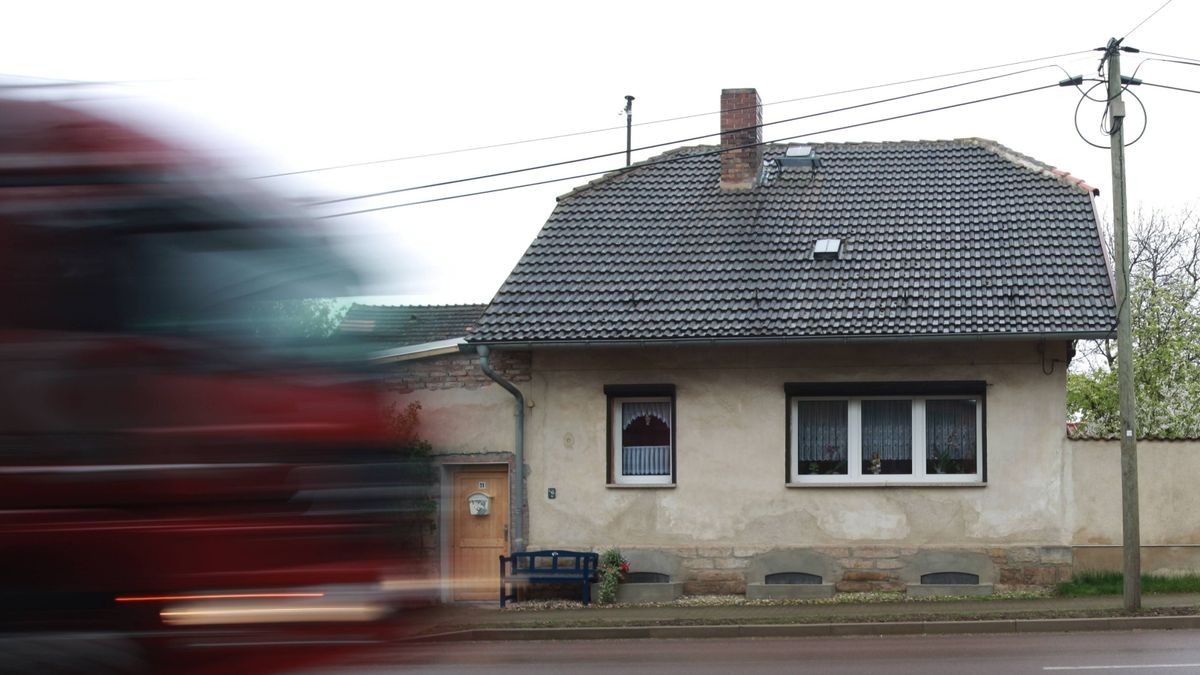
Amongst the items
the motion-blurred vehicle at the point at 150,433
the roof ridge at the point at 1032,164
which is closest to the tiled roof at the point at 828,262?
the roof ridge at the point at 1032,164

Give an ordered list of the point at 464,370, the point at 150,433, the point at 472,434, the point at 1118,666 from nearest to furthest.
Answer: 1. the point at 150,433
2. the point at 1118,666
3. the point at 472,434
4. the point at 464,370

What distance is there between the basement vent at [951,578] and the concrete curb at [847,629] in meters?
3.02

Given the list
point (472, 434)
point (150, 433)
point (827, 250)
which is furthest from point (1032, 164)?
point (150, 433)

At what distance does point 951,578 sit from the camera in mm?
19484

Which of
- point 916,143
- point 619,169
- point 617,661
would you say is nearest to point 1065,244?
point 916,143

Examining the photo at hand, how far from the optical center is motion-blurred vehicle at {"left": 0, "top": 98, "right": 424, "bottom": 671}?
5098 mm

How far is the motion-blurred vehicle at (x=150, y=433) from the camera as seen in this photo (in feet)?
16.7

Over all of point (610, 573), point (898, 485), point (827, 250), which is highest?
point (827, 250)

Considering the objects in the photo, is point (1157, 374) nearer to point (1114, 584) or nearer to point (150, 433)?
point (1114, 584)

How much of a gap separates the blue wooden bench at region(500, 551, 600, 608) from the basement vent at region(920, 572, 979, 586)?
467cm

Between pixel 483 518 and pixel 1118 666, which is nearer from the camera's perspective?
pixel 1118 666

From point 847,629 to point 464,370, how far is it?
7.45 m

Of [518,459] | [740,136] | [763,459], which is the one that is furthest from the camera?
[740,136]

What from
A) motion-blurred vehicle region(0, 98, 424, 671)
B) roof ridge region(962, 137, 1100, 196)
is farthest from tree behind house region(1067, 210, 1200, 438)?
motion-blurred vehicle region(0, 98, 424, 671)
